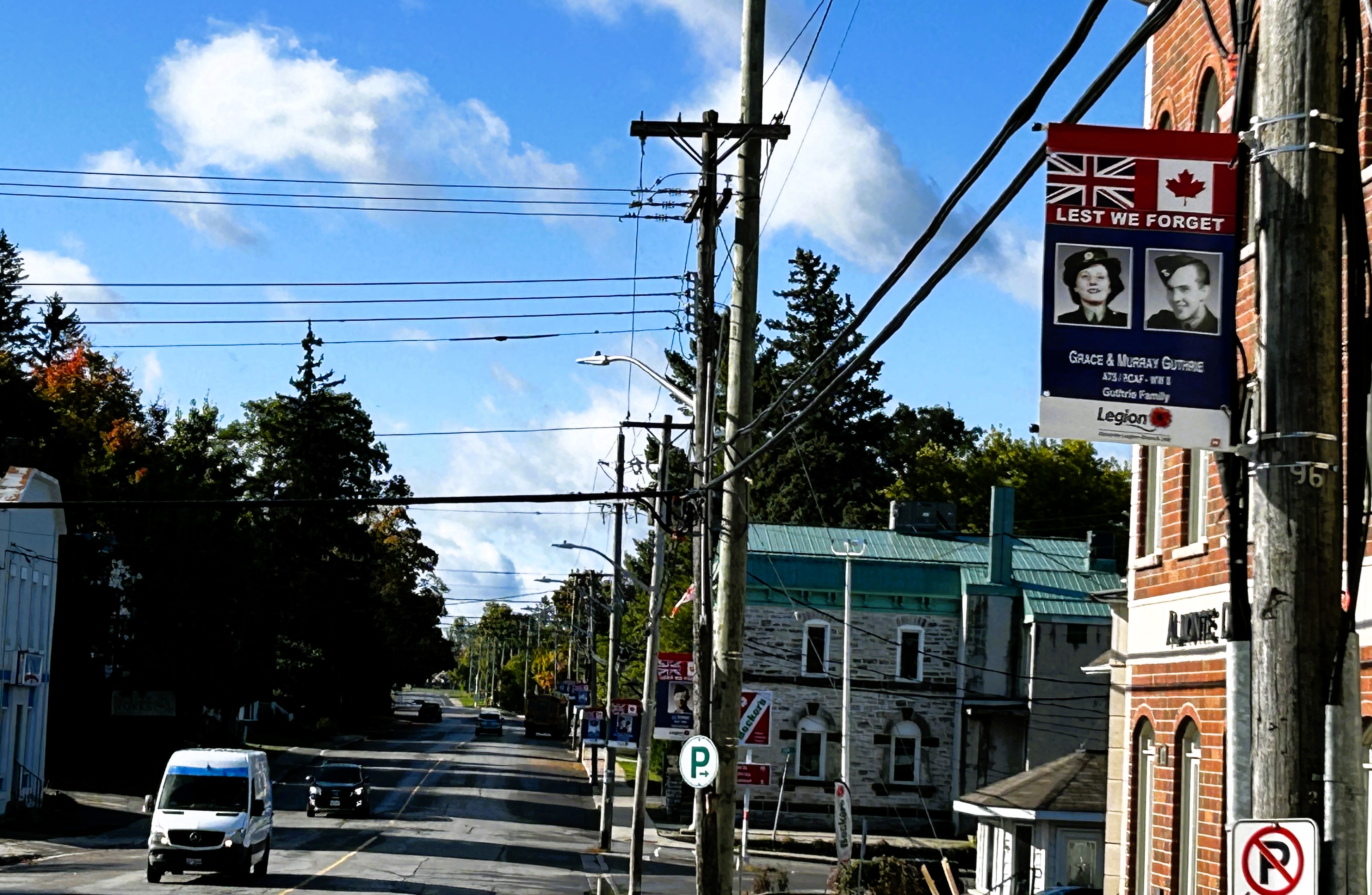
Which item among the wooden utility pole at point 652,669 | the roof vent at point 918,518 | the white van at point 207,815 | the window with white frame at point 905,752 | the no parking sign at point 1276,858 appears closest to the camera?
the no parking sign at point 1276,858

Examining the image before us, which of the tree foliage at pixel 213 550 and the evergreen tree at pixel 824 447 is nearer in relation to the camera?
the tree foliage at pixel 213 550

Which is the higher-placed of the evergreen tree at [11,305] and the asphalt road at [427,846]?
the evergreen tree at [11,305]

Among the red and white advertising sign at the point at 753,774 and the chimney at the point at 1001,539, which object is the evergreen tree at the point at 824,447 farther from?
the red and white advertising sign at the point at 753,774

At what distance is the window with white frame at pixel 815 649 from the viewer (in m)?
54.8

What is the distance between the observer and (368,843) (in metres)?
42.3

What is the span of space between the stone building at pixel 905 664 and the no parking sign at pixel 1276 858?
47360mm

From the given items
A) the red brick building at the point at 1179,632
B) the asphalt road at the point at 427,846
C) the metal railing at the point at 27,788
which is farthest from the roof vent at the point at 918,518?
the red brick building at the point at 1179,632

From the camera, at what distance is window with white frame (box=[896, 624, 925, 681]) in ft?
179

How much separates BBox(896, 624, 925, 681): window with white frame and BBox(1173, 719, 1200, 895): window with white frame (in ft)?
131

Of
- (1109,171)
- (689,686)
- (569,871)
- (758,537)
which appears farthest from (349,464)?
(1109,171)

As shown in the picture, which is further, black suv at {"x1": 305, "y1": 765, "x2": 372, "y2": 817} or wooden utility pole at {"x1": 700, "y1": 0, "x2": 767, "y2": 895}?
black suv at {"x1": 305, "y1": 765, "x2": 372, "y2": 817}

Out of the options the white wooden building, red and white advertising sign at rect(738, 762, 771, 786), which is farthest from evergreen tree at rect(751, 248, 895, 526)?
red and white advertising sign at rect(738, 762, 771, 786)

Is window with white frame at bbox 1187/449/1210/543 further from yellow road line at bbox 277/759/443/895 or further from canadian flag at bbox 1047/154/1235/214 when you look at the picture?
yellow road line at bbox 277/759/443/895

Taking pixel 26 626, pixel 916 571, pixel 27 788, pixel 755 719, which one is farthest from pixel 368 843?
pixel 755 719
